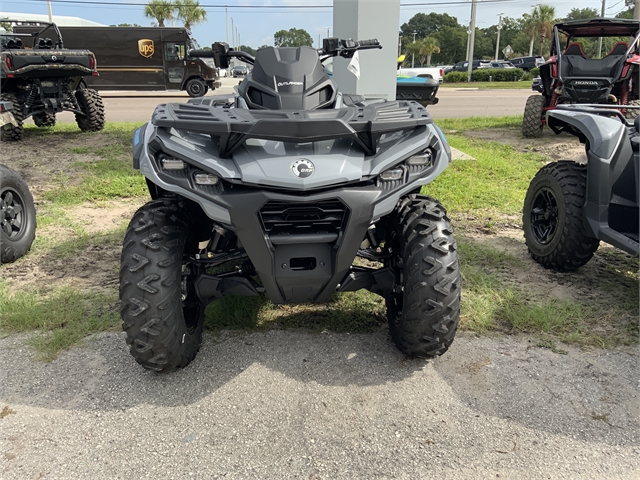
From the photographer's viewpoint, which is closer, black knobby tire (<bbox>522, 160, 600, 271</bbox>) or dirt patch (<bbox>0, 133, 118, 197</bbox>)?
black knobby tire (<bbox>522, 160, 600, 271</bbox>)

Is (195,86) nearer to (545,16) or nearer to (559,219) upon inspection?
(559,219)

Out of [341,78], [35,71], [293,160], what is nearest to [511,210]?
[341,78]

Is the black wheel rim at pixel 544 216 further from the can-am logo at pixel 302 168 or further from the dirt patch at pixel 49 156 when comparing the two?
the dirt patch at pixel 49 156

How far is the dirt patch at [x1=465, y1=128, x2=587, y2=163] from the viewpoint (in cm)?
845

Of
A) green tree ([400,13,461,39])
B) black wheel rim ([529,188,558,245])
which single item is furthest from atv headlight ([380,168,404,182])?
green tree ([400,13,461,39])

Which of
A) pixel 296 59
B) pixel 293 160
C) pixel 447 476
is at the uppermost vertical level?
pixel 296 59

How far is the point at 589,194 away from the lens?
3.56 metres

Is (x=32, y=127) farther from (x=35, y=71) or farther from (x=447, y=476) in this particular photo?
(x=447, y=476)

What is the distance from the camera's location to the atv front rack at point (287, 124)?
2377mm

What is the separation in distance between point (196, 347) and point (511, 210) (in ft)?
12.7

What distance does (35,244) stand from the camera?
4535mm

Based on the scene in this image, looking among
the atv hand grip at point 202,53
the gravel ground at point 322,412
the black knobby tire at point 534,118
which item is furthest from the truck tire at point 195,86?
the gravel ground at point 322,412

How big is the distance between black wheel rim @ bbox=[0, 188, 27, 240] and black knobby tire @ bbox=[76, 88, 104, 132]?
619 cm

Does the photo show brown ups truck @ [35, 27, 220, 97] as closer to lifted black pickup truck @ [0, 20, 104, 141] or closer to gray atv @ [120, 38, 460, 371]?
lifted black pickup truck @ [0, 20, 104, 141]
